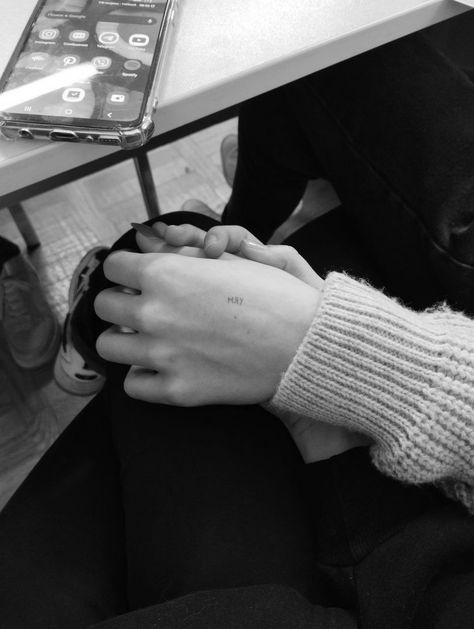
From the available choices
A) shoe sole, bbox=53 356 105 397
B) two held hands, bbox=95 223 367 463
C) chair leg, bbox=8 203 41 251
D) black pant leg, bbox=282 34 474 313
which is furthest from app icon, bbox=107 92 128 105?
chair leg, bbox=8 203 41 251

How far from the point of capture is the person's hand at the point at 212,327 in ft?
1.24

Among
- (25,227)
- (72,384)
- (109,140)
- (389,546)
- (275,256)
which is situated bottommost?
(72,384)

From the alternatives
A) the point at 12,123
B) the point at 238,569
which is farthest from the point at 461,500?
the point at 12,123

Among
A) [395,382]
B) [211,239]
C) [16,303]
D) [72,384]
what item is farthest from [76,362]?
[395,382]

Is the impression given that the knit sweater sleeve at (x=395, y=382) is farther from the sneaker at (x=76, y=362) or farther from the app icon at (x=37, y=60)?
the sneaker at (x=76, y=362)

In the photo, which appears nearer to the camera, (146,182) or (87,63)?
(87,63)

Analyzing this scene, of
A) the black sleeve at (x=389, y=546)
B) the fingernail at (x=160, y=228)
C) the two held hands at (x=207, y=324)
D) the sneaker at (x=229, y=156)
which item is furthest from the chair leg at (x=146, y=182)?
the black sleeve at (x=389, y=546)

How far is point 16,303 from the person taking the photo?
833mm

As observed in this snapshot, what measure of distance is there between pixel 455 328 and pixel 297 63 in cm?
21

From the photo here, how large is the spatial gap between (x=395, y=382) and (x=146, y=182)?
0.67 metres

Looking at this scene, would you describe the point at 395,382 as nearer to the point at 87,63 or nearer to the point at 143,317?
the point at 143,317

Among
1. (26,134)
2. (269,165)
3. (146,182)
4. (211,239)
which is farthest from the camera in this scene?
(146,182)

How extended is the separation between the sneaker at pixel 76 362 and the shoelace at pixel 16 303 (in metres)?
0.08

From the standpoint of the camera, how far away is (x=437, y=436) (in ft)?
1.11
